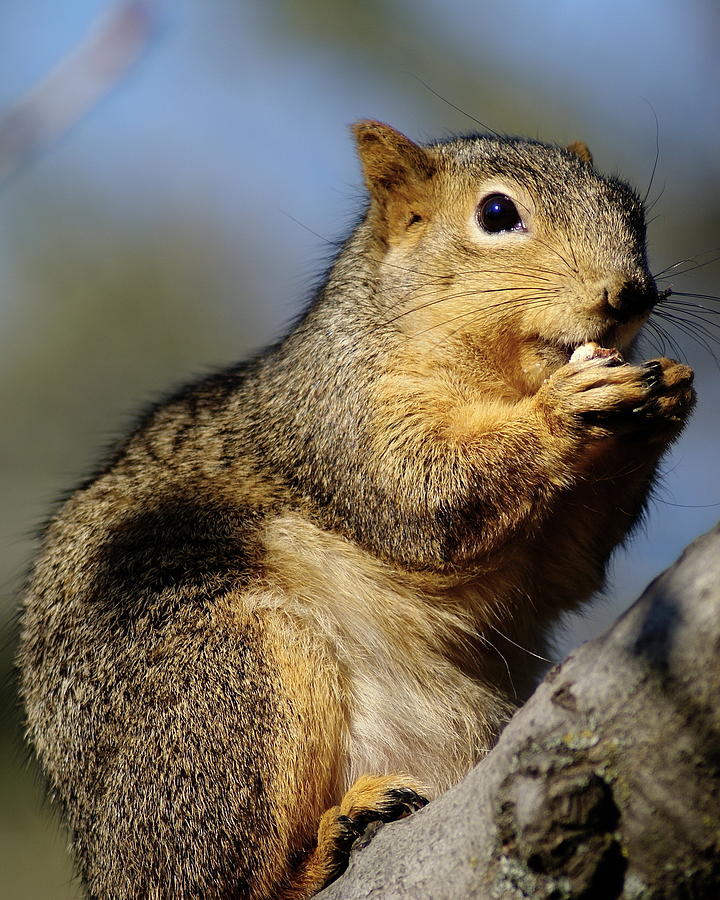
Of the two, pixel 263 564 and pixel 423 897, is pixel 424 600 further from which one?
pixel 423 897

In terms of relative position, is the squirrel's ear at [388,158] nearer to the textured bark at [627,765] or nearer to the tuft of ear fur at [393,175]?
the tuft of ear fur at [393,175]

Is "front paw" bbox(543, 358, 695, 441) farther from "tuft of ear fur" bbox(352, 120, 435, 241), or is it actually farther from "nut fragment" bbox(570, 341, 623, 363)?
"tuft of ear fur" bbox(352, 120, 435, 241)

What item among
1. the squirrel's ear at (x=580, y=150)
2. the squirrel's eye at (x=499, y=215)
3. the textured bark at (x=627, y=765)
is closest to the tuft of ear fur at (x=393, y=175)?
the squirrel's eye at (x=499, y=215)

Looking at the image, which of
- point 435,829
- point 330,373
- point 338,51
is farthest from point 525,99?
point 435,829

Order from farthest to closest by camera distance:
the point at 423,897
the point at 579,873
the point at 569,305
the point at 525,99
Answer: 1. the point at 525,99
2. the point at 569,305
3. the point at 423,897
4. the point at 579,873

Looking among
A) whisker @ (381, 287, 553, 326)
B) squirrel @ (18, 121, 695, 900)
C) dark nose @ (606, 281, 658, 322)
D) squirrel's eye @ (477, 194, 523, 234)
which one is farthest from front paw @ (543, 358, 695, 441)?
squirrel's eye @ (477, 194, 523, 234)
